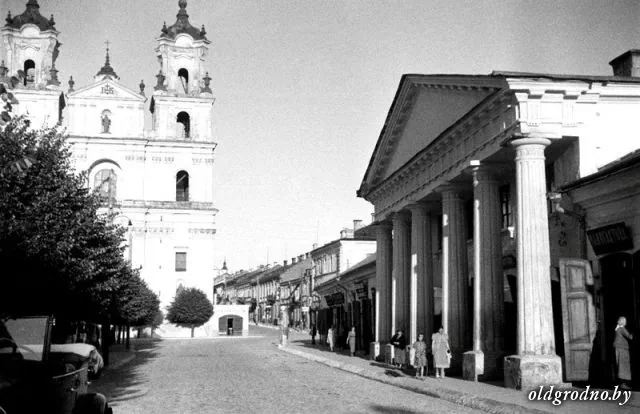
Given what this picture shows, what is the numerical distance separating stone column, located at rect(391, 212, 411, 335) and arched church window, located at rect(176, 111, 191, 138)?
50.5 metres

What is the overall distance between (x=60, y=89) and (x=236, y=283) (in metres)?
86.8

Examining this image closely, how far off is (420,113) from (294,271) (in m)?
77.7

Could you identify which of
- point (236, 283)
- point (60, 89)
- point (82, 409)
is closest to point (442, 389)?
point (82, 409)

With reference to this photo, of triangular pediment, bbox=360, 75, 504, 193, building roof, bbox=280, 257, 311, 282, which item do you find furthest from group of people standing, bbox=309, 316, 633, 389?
building roof, bbox=280, 257, 311, 282

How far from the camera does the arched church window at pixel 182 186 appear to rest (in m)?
77.0

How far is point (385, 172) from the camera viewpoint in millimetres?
31266

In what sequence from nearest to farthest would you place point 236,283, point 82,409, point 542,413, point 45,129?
point 82,409 → point 542,413 → point 45,129 → point 236,283

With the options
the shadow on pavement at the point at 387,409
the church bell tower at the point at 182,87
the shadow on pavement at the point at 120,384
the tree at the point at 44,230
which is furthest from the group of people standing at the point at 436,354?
the church bell tower at the point at 182,87

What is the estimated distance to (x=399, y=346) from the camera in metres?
26.6

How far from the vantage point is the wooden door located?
1608 centimetres

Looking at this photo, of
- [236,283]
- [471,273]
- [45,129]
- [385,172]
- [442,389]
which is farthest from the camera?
[236,283]

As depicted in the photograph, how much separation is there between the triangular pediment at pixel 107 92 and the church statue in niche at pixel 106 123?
1741 mm

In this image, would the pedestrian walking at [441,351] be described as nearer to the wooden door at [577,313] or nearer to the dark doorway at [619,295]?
the wooden door at [577,313]

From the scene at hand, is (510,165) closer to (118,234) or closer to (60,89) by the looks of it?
(118,234)
